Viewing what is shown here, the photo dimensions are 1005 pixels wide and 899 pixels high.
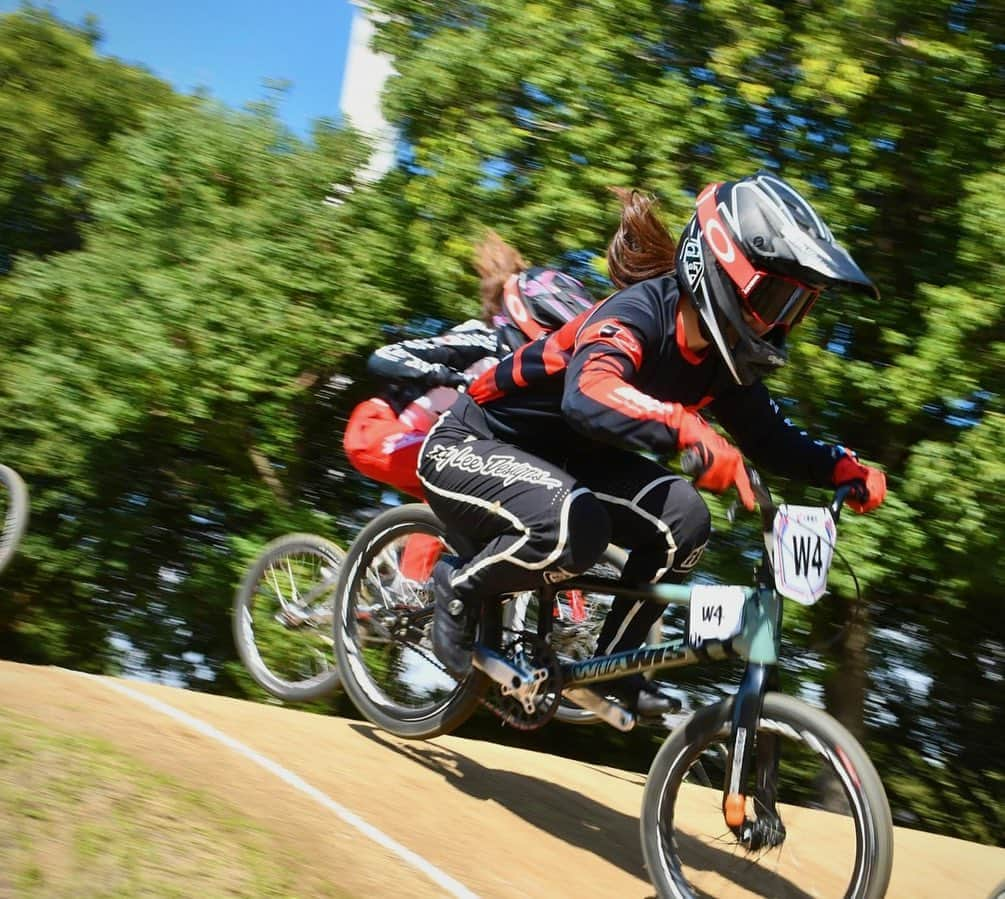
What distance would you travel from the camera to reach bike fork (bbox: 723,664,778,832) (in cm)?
398

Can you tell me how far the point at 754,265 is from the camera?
13.3ft

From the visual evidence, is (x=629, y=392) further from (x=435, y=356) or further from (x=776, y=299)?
(x=435, y=356)

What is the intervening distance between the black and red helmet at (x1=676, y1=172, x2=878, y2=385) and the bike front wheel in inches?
47.0

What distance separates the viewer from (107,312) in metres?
9.02

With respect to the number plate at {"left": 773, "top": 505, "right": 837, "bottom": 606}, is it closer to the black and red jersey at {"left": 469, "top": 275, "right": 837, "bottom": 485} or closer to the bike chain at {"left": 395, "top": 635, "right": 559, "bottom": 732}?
the black and red jersey at {"left": 469, "top": 275, "right": 837, "bottom": 485}

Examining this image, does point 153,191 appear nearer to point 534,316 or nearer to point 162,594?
point 162,594

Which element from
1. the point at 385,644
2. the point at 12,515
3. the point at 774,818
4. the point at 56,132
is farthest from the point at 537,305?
the point at 56,132

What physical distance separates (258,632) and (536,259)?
10.0ft

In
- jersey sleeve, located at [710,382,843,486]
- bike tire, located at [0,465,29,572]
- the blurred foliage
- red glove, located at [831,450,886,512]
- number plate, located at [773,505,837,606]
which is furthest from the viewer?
bike tire, located at [0,465,29,572]

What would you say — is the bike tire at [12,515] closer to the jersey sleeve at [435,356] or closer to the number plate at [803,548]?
the jersey sleeve at [435,356]

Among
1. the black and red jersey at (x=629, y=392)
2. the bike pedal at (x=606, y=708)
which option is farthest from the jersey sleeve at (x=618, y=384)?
the bike pedal at (x=606, y=708)

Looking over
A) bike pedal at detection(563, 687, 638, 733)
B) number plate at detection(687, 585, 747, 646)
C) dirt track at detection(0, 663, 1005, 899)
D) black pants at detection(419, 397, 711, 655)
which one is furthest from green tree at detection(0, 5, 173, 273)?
number plate at detection(687, 585, 747, 646)

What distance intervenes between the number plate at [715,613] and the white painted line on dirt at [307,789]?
115cm

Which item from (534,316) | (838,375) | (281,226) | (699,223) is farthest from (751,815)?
(281,226)
